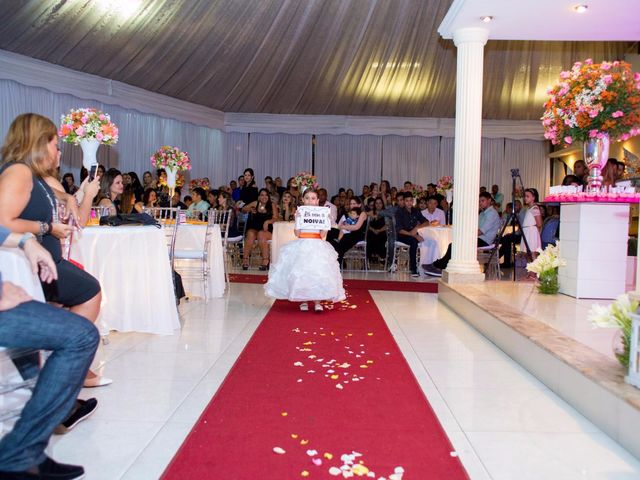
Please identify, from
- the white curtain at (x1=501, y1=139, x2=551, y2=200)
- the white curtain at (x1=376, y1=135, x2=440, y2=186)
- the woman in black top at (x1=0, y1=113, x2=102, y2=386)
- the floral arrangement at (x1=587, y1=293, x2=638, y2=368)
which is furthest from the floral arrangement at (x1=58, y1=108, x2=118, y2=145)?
the white curtain at (x1=501, y1=139, x2=551, y2=200)

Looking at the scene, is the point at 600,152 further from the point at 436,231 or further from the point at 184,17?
the point at 184,17

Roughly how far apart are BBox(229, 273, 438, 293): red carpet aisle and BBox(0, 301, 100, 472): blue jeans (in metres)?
5.78

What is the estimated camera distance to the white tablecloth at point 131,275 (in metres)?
4.21

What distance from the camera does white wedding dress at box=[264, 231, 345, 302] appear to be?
214 inches

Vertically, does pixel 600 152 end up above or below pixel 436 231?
above

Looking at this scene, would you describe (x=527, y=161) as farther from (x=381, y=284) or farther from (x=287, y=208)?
(x=381, y=284)

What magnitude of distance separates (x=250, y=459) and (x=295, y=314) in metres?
3.31

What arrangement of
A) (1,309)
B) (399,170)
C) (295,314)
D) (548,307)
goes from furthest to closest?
1. (399,170)
2. (295,314)
3. (548,307)
4. (1,309)

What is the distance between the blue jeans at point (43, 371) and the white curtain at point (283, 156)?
13.4m

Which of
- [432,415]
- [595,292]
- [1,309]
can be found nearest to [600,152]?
Answer: [595,292]

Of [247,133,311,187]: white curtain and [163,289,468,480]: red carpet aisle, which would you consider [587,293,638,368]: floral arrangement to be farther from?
[247,133,311,187]: white curtain

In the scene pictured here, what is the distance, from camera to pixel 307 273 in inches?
Answer: 214

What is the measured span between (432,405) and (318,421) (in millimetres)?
616

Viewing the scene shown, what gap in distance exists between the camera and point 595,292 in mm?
5238
